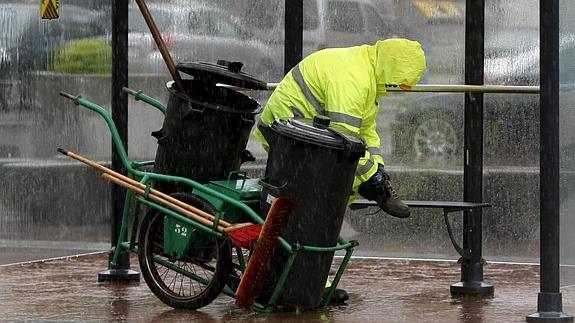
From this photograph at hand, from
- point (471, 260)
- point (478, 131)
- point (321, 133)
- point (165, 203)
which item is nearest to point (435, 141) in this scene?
point (478, 131)

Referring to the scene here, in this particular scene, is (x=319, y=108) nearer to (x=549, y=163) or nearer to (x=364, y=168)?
(x=364, y=168)

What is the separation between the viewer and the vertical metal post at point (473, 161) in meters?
9.79

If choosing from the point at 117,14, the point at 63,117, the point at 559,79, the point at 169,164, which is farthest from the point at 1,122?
the point at 559,79

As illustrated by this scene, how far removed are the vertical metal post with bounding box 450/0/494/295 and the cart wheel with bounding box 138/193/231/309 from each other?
5.37 ft

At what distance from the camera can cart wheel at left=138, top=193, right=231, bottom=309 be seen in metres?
8.72

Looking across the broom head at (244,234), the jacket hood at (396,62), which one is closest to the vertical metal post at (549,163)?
the jacket hood at (396,62)

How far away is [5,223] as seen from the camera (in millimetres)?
11484

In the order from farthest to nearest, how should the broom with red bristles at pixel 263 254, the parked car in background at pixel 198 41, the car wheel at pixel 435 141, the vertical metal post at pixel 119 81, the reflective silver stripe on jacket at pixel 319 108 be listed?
1. the parked car in background at pixel 198 41
2. the car wheel at pixel 435 141
3. the vertical metal post at pixel 119 81
4. the reflective silver stripe on jacket at pixel 319 108
5. the broom with red bristles at pixel 263 254

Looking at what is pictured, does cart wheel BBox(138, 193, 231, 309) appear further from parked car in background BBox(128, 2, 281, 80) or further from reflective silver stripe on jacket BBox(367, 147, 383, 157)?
parked car in background BBox(128, 2, 281, 80)

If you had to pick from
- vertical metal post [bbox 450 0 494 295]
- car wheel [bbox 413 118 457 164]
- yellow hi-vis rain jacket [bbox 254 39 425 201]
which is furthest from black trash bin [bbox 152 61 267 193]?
car wheel [bbox 413 118 457 164]

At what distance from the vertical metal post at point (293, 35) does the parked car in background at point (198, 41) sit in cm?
137

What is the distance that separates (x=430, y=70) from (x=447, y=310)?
301 cm

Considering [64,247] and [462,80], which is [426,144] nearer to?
[462,80]

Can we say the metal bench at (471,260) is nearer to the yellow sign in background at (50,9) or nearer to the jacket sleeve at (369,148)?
the jacket sleeve at (369,148)
